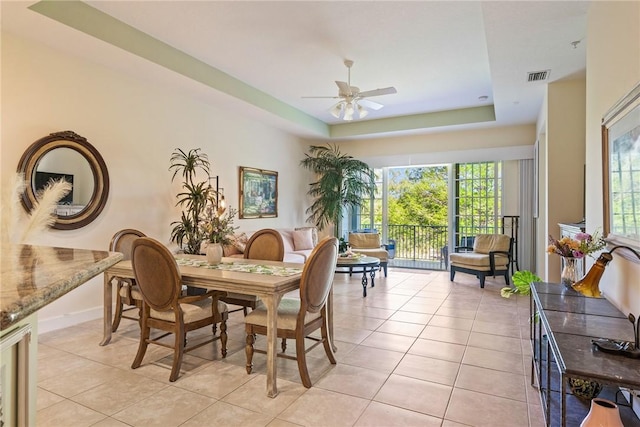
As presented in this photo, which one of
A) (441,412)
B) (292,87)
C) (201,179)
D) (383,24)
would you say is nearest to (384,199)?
(292,87)

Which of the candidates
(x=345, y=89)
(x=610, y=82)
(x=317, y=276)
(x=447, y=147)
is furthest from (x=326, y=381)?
(x=447, y=147)

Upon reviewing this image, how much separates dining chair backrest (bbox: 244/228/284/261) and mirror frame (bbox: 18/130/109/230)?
1.79 meters

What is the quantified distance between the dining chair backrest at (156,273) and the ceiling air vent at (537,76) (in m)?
4.15

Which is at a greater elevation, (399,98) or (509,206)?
(399,98)

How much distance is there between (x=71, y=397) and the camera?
7.59ft

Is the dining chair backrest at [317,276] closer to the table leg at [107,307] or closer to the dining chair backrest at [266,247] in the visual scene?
the dining chair backrest at [266,247]

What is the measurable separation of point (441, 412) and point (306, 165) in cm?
612

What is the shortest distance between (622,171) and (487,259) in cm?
398

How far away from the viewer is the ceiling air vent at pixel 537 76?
392 cm

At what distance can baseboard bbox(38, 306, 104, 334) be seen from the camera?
3514 mm

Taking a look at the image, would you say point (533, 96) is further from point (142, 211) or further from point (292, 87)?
point (142, 211)

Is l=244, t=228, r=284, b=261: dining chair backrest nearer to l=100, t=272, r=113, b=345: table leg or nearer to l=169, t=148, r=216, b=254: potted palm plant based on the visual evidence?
l=169, t=148, r=216, b=254: potted palm plant

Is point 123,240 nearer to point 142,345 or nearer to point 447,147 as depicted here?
point 142,345

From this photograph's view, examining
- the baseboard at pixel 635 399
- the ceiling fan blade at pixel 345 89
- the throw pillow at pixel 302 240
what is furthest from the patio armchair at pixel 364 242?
the baseboard at pixel 635 399
